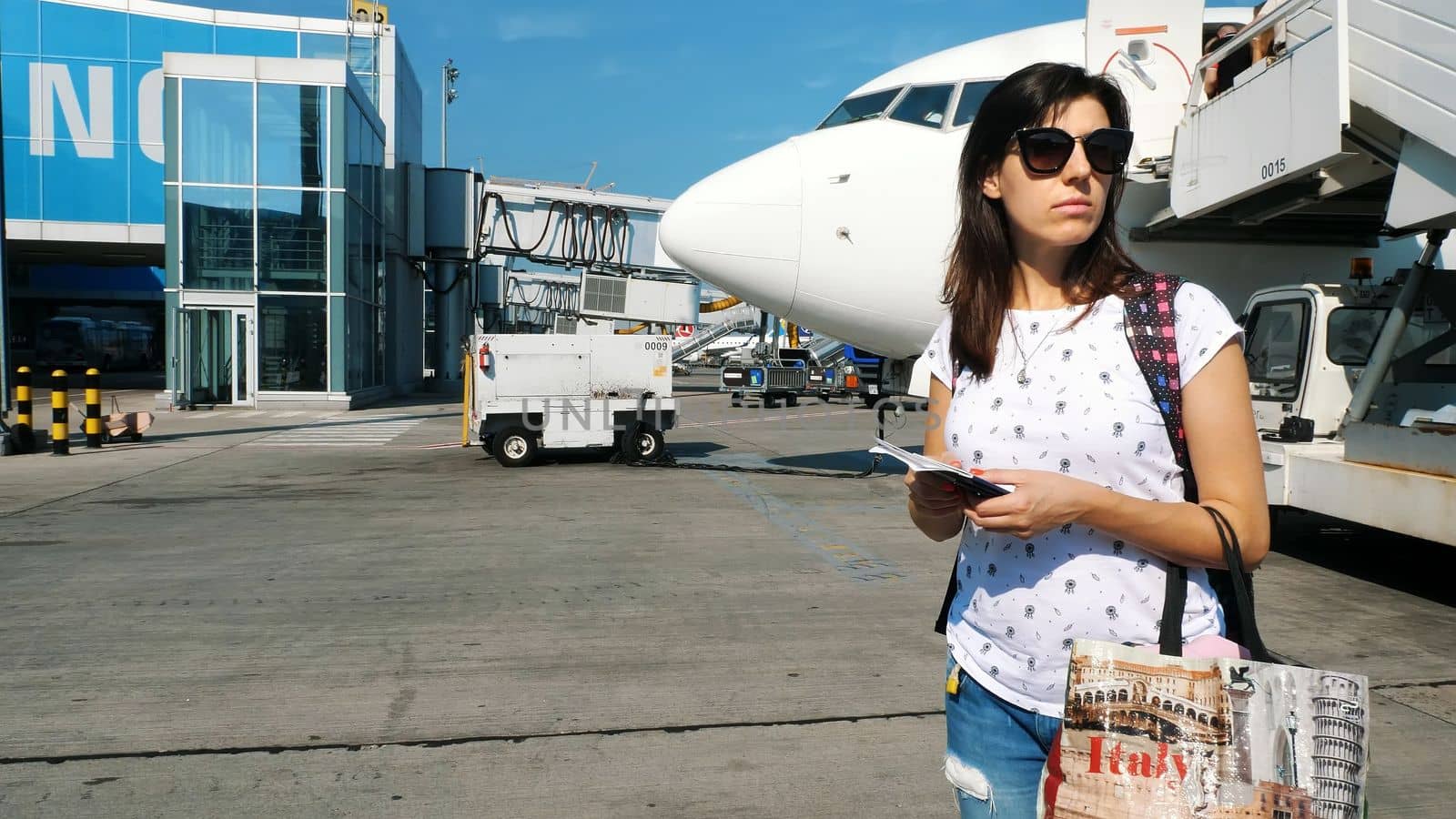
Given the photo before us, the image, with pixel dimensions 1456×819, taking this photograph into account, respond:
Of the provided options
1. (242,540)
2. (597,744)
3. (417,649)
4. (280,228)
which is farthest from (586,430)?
(280,228)

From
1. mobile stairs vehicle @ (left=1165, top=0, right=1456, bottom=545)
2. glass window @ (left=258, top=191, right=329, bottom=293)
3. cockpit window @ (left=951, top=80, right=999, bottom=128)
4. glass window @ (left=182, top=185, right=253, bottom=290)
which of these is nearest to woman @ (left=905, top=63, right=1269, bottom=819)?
mobile stairs vehicle @ (left=1165, top=0, right=1456, bottom=545)

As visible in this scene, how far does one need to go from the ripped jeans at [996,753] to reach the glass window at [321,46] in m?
36.9

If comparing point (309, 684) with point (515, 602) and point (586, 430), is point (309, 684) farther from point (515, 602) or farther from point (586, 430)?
point (586, 430)

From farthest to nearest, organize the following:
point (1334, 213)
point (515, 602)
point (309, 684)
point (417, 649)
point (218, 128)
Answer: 1. point (218, 128)
2. point (1334, 213)
3. point (515, 602)
4. point (417, 649)
5. point (309, 684)

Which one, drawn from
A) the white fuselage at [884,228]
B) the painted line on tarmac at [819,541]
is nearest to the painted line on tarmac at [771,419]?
the painted line on tarmac at [819,541]

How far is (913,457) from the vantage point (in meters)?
1.72

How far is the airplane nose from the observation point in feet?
26.7

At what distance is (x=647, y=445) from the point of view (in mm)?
13906

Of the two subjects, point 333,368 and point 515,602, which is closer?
point 515,602

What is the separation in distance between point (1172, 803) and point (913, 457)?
628mm

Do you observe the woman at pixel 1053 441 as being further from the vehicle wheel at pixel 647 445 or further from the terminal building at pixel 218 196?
the terminal building at pixel 218 196

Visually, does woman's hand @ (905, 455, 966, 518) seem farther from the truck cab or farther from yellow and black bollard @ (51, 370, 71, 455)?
yellow and black bollard @ (51, 370, 71, 455)

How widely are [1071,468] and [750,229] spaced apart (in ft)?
21.6

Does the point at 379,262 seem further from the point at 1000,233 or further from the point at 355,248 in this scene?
the point at 1000,233
